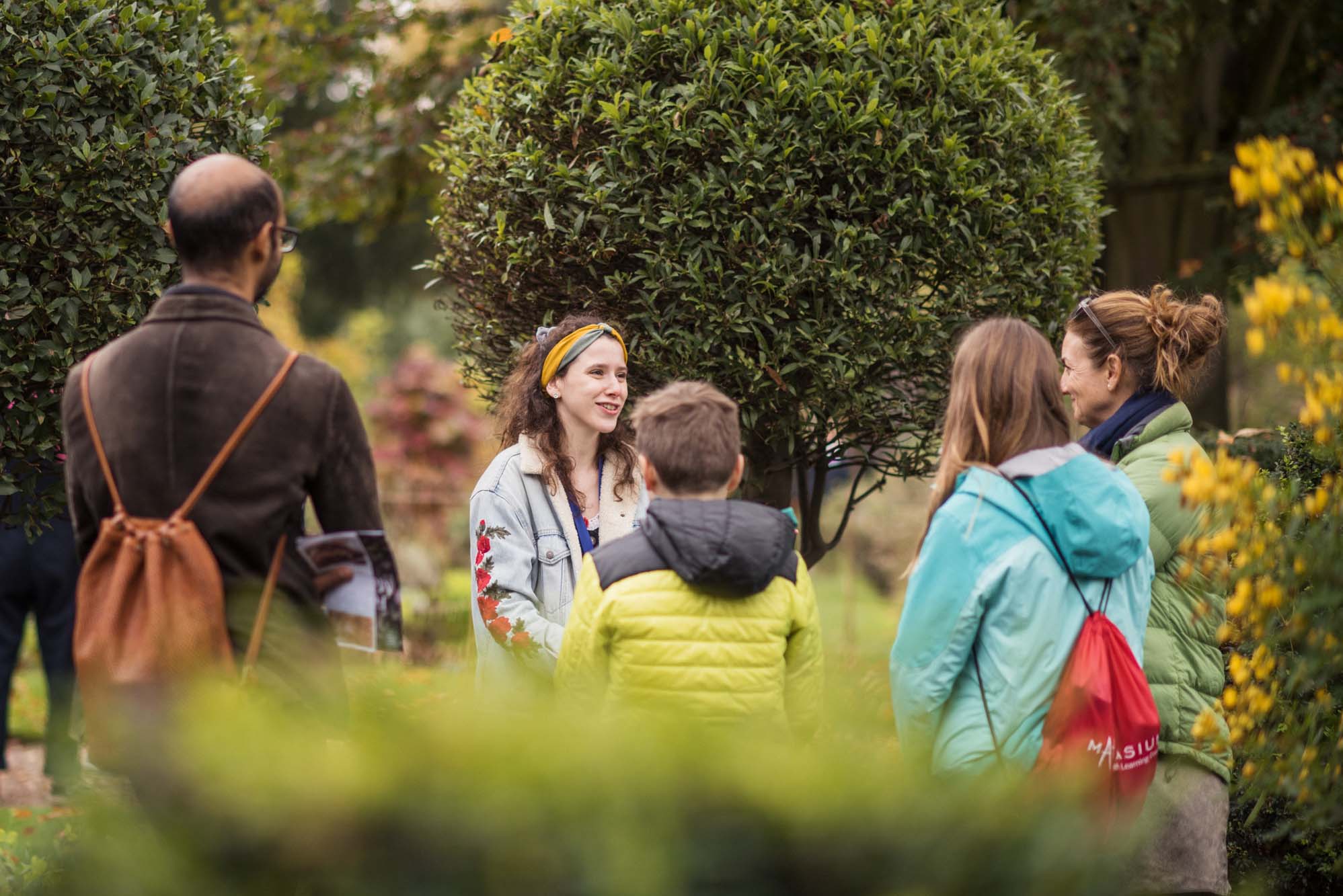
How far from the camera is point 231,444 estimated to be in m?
2.29

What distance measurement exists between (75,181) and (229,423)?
5.60 feet

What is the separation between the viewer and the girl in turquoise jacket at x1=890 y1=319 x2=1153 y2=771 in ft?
8.77

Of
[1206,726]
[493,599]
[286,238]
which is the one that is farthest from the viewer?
[493,599]

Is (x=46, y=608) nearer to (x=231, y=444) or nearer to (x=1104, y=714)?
(x=231, y=444)

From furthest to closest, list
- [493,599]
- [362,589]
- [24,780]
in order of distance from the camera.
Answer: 1. [24,780]
2. [493,599]
3. [362,589]

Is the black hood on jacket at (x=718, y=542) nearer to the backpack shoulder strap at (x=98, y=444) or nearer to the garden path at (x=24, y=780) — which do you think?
the backpack shoulder strap at (x=98, y=444)

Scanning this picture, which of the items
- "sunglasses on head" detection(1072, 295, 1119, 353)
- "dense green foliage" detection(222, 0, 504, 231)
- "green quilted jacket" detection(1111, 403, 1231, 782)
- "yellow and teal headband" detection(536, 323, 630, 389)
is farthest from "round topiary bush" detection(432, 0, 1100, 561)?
"dense green foliage" detection(222, 0, 504, 231)

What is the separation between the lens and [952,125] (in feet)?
12.5

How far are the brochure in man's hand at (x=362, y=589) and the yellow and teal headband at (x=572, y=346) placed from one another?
121cm

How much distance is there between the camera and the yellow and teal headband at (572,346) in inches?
137

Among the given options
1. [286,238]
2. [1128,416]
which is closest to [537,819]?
[286,238]

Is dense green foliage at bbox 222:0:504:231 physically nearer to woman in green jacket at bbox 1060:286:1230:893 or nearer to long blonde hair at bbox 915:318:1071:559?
woman in green jacket at bbox 1060:286:1230:893

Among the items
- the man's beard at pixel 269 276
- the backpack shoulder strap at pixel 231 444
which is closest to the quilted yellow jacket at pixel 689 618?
the backpack shoulder strap at pixel 231 444

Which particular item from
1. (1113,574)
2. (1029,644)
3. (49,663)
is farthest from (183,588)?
(49,663)
